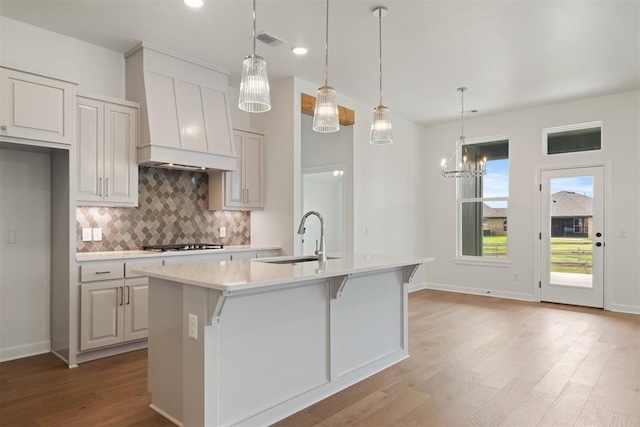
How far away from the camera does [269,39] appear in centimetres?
391

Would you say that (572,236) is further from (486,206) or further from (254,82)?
(254,82)

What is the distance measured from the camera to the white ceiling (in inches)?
133


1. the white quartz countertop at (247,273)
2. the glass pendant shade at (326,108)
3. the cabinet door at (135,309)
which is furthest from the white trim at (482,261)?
the cabinet door at (135,309)

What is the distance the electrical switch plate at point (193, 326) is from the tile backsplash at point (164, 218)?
2.31 metres

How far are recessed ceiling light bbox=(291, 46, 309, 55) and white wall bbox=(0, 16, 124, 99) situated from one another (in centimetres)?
180

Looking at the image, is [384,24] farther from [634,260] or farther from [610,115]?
[634,260]

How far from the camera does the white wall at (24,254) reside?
362 centimetres

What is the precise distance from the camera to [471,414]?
8.63ft

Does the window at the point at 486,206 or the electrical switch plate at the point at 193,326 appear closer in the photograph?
the electrical switch plate at the point at 193,326

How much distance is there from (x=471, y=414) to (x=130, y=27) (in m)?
4.13

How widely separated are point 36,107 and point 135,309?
6.25 feet

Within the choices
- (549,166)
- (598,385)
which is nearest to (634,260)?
(549,166)

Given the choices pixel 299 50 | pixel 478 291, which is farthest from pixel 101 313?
pixel 478 291

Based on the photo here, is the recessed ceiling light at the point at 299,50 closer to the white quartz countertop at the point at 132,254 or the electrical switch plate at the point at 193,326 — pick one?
the white quartz countertop at the point at 132,254
